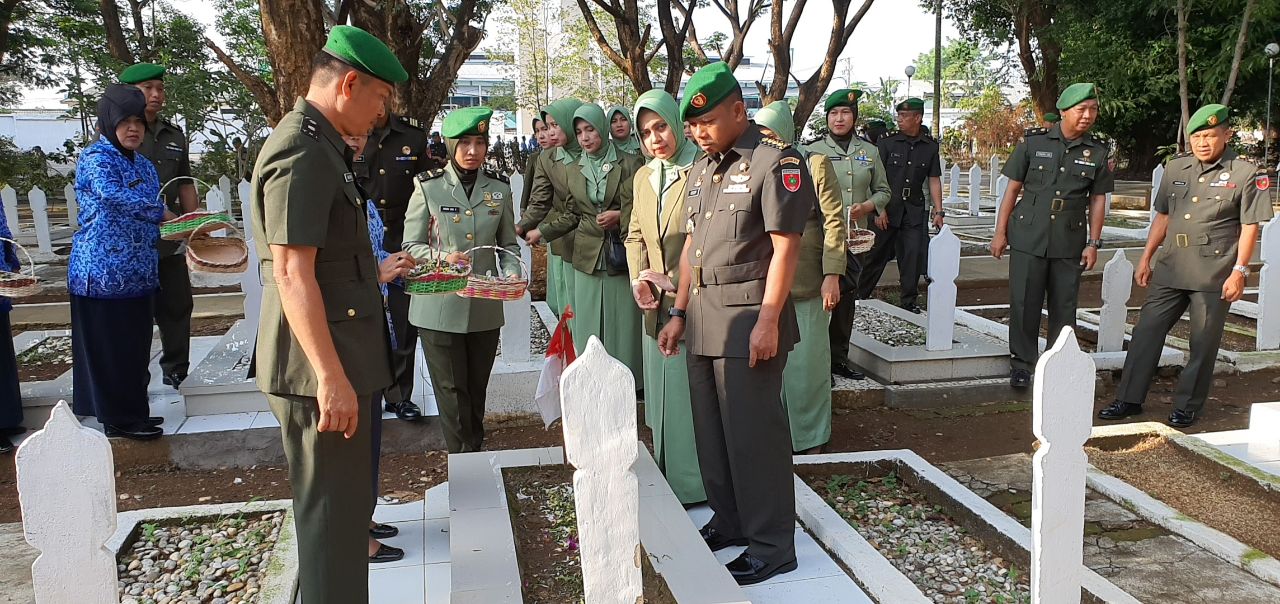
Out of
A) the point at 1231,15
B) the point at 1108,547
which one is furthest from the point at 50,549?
the point at 1231,15

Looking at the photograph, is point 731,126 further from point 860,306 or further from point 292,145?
point 860,306

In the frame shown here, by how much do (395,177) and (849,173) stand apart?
10.2 feet

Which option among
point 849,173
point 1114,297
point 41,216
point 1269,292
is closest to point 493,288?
point 849,173

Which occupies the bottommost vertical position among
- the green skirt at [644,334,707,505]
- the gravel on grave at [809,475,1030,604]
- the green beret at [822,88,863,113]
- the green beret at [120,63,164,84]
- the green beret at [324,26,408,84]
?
the gravel on grave at [809,475,1030,604]

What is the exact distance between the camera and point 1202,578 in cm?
326

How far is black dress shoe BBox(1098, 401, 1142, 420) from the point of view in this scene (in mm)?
5566

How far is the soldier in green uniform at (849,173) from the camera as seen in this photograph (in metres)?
6.20

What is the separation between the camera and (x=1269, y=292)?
6695mm

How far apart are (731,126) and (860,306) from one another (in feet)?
17.1

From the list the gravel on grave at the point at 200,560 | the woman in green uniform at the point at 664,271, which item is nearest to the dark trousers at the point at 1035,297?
the woman in green uniform at the point at 664,271

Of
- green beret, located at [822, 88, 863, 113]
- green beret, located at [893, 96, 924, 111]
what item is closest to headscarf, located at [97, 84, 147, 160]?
green beret, located at [822, 88, 863, 113]

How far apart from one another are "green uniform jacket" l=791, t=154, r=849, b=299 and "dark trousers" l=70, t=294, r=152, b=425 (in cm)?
357

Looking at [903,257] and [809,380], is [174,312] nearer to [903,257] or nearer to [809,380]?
[809,380]

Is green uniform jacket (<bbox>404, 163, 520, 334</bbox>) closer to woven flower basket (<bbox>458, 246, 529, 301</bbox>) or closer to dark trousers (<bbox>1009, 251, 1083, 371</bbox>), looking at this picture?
woven flower basket (<bbox>458, 246, 529, 301</bbox>)
